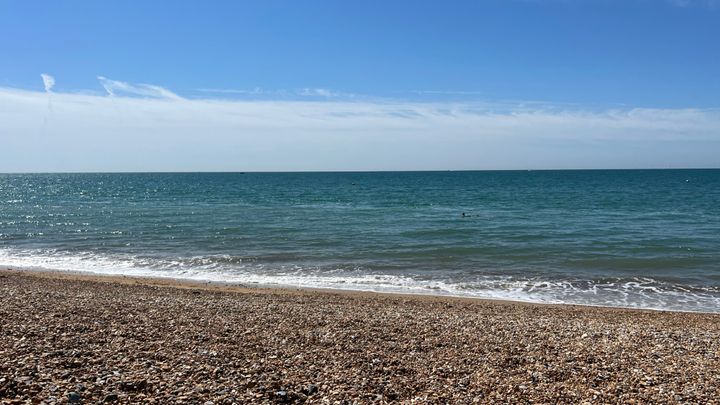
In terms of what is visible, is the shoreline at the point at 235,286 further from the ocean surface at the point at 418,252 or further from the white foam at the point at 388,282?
the ocean surface at the point at 418,252

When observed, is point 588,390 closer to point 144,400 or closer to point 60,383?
point 144,400

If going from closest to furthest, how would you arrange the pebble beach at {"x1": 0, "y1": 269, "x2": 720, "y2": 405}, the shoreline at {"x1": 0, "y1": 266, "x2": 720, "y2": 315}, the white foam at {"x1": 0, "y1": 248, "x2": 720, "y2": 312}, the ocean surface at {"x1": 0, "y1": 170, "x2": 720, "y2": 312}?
the pebble beach at {"x1": 0, "y1": 269, "x2": 720, "y2": 405}
the shoreline at {"x1": 0, "y1": 266, "x2": 720, "y2": 315}
the white foam at {"x1": 0, "y1": 248, "x2": 720, "y2": 312}
the ocean surface at {"x1": 0, "y1": 170, "x2": 720, "y2": 312}

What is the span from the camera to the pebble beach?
6520mm

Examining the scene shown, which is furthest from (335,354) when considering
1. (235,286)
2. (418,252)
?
(418,252)

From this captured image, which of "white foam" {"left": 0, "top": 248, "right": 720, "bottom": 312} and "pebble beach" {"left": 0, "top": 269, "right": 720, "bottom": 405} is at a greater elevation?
"pebble beach" {"left": 0, "top": 269, "right": 720, "bottom": 405}

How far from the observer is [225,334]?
9.20m

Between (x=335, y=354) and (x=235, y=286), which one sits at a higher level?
(x=335, y=354)

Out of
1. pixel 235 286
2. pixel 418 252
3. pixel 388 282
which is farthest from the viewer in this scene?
pixel 418 252

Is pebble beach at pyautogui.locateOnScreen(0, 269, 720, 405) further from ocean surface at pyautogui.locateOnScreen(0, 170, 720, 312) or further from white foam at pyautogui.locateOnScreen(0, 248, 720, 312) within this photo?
ocean surface at pyautogui.locateOnScreen(0, 170, 720, 312)

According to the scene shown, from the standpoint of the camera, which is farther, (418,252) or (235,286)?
(418,252)

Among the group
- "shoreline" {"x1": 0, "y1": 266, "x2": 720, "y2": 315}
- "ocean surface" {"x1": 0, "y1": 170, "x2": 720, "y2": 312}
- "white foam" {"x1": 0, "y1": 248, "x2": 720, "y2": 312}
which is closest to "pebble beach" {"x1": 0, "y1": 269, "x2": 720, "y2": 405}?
"shoreline" {"x1": 0, "y1": 266, "x2": 720, "y2": 315}

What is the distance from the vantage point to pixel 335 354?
27.0 feet

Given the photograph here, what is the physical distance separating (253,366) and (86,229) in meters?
29.3

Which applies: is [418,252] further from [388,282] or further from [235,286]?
[235,286]
